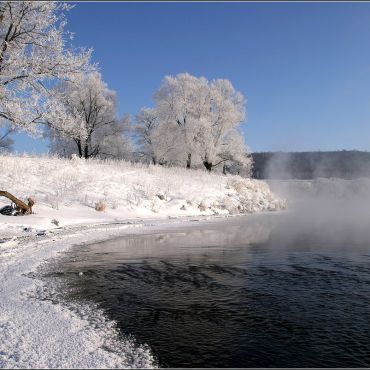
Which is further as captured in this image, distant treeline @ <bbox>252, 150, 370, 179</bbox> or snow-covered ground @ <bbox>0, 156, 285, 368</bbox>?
distant treeline @ <bbox>252, 150, 370, 179</bbox>

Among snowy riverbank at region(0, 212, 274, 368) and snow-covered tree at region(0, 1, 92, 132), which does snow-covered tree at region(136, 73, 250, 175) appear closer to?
snow-covered tree at region(0, 1, 92, 132)

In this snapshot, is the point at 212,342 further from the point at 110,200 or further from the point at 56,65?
the point at 110,200

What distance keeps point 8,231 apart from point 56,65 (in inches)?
266

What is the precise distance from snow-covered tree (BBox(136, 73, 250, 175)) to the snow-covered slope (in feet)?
27.5

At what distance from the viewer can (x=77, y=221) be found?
19906 mm

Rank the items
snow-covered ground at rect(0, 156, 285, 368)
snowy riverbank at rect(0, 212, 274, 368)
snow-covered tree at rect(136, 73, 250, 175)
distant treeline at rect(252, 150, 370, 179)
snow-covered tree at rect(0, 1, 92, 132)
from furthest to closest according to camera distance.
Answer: distant treeline at rect(252, 150, 370, 179), snow-covered tree at rect(136, 73, 250, 175), snow-covered tree at rect(0, 1, 92, 132), snow-covered ground at rect(0, 156, 285, 368), snowy riverbank at rect(0, 212, 274, 368)

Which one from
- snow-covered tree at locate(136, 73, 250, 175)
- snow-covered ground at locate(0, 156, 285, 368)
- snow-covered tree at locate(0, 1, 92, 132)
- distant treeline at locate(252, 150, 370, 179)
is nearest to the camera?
snow-covered ground at locate(0, 156, 285, 368)

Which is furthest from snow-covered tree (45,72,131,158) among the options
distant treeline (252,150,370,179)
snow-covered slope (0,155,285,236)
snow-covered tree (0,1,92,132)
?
distant treeline (252,150,370,179)

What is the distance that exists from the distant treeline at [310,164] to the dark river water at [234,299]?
113392 mm

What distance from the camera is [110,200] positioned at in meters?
25.4

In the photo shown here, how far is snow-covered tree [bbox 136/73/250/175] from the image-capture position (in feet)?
148

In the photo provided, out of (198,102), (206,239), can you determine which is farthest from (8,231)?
(198,102)

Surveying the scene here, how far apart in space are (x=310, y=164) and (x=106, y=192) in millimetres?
134945

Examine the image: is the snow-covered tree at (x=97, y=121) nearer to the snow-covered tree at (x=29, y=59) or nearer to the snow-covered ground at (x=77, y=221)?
the snow-covered ground at (x=77, y=221)
